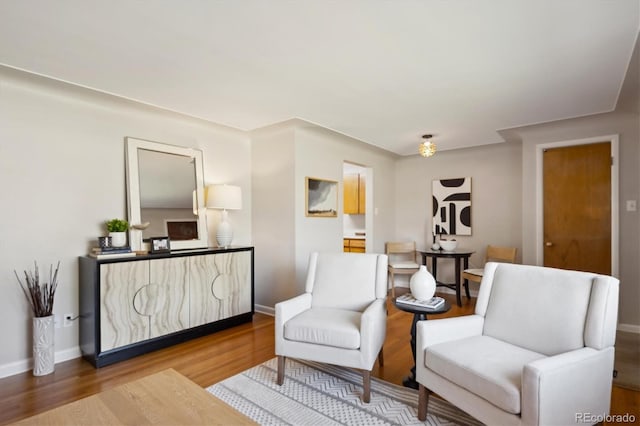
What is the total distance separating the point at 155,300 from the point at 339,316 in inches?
65.9

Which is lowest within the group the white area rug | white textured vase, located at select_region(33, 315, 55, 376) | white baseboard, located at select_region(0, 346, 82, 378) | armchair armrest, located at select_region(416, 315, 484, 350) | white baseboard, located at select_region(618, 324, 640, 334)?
white baseboard, located at select_region(618, 324, 640, 334)

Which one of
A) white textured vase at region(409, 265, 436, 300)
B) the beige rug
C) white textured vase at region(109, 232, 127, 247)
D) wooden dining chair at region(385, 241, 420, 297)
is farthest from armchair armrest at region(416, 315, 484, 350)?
wooden dining chair at region(385, 241, 420, 297)

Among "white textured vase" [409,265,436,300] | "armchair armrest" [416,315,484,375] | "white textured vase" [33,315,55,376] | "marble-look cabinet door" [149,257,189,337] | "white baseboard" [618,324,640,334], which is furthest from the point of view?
"white baseboard" [618,324,640,334]

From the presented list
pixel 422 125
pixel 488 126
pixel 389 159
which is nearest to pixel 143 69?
pixel 422 125

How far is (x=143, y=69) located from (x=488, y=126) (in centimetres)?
359

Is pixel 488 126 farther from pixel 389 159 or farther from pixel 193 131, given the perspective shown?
pixel 193 131

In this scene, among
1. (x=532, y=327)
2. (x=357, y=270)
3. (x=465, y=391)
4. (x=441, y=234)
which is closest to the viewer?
(x=465, y=391)

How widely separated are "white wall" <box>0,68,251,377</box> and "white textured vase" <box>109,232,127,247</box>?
243 mm

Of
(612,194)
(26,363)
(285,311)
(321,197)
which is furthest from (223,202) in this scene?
(612,194)

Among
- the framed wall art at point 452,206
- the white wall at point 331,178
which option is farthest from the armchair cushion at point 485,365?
the framed wall art at point 452,206

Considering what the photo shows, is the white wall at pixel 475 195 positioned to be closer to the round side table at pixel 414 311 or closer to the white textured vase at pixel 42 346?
the round side table at pixel 414 311

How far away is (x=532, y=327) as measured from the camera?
6.37 ft

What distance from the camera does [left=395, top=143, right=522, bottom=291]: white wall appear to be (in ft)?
15.9

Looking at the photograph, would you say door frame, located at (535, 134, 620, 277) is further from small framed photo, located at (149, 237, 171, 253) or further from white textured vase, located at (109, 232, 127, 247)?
white textured vase, located at (109, 232, 127, 247)
